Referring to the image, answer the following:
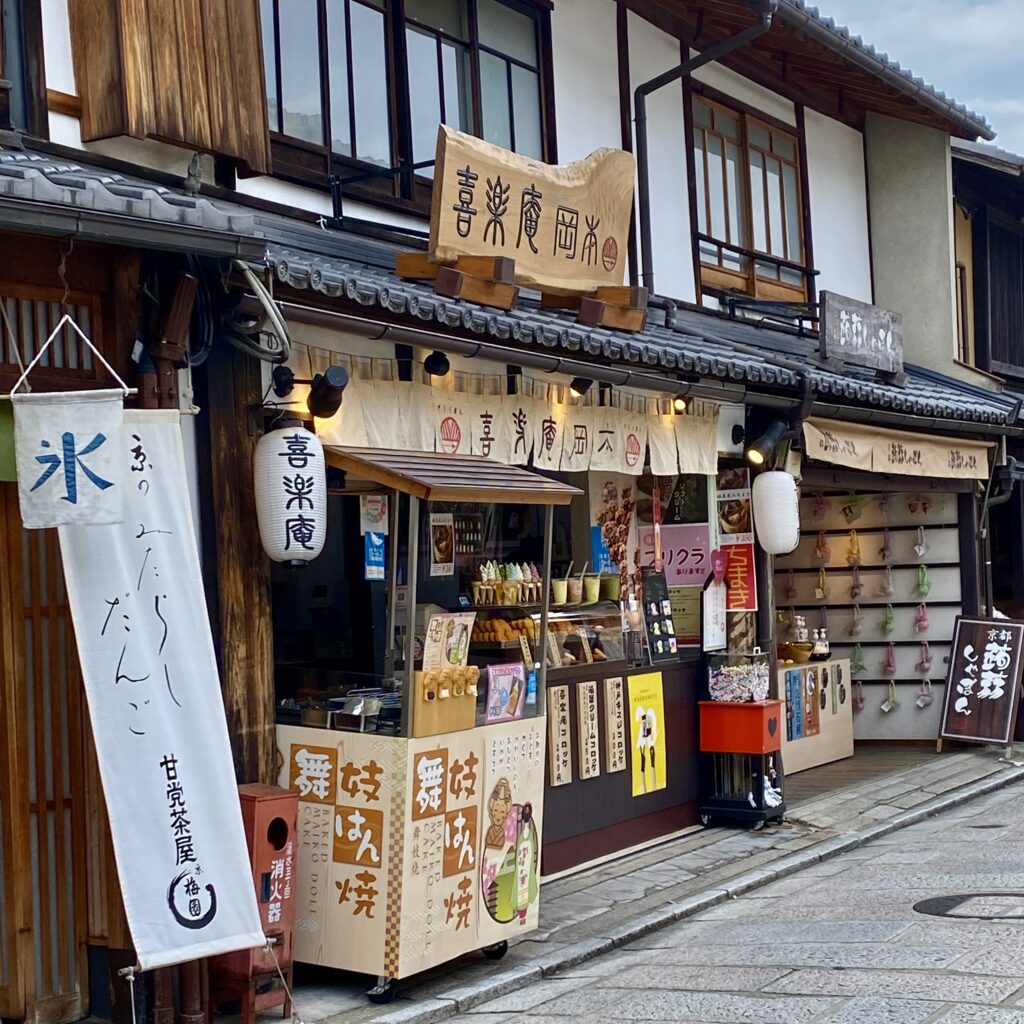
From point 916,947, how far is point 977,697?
8.82 m

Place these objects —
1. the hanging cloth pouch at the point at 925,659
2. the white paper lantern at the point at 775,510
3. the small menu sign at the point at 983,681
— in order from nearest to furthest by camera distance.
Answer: the white paper lantern at the point at 775,510 → the small menu sign at the point at 983,681 → the hanging cloth pouch at the point at 925,659

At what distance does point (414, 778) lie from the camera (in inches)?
311

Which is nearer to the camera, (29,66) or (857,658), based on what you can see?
(29,66)

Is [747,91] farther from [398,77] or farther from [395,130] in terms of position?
[395,130]

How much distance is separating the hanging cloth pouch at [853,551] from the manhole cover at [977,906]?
8.14 m

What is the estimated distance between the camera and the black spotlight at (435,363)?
926 centimetres

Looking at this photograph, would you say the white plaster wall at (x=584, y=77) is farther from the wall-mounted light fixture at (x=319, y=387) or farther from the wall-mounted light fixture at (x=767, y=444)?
the wall-mounted light fixture at (x=319, y=387)

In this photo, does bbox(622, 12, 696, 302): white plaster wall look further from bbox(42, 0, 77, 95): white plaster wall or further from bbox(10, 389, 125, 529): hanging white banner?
bbox(10, 389, 125, 529): hanging white banner

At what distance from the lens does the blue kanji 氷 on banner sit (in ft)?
28.7

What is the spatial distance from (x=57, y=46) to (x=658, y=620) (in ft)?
22.2

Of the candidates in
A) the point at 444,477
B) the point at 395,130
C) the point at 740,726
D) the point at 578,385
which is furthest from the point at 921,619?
the point at 444,477

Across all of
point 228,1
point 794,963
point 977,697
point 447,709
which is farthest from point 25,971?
point 977,697

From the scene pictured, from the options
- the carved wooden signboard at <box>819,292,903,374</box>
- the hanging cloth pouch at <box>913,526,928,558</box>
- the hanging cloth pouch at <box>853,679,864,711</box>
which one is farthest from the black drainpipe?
the hanging cloth pouch at <box>853,679,864,711</box>

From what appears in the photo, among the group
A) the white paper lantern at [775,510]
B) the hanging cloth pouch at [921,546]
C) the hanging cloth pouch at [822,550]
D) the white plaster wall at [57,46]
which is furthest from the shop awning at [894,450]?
the white plaster wall at [57,46]
